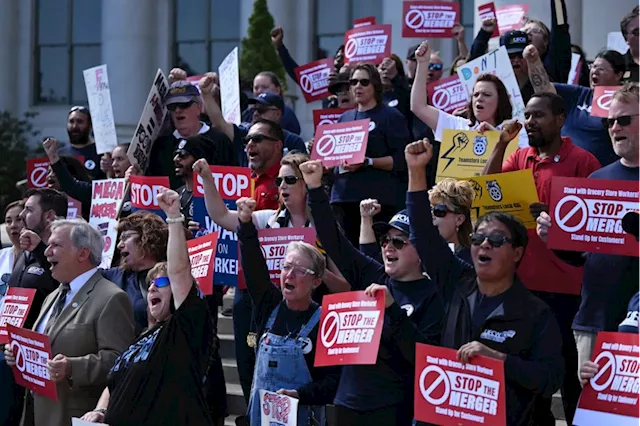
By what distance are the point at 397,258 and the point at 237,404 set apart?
9.45ft

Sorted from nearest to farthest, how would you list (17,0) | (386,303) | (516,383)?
1. (516,383)
2. (386,303)
3. (17,0)

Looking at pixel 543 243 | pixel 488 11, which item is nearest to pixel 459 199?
pixel 543 243

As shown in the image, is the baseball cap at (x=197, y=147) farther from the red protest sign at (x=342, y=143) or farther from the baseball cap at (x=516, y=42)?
the baseball cap at (x=516, y=42)

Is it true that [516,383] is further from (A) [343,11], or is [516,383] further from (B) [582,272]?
(A) [343,11]

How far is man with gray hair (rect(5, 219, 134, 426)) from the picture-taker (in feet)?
23.2

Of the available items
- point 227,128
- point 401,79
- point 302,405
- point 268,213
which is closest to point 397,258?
point 302,405

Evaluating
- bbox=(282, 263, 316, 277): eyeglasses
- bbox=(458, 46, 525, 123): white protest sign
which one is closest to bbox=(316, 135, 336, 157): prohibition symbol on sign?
bbox=(458, 46, 525, 123): white protest sign

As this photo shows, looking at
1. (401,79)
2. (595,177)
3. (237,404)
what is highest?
(401,79)

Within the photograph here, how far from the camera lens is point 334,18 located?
Result: 84.5 ft

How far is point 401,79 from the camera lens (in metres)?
11.2

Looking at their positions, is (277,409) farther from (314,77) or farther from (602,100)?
(314,77)

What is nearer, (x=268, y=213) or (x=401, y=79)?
(x=268, y=213)

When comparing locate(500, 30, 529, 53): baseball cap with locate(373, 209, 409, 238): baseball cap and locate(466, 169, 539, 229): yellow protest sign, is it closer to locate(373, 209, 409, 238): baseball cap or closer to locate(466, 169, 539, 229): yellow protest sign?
locate(466, 169, 539, 229): yellow protest sign

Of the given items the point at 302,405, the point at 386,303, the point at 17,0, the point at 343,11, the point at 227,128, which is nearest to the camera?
the point at 386,303
